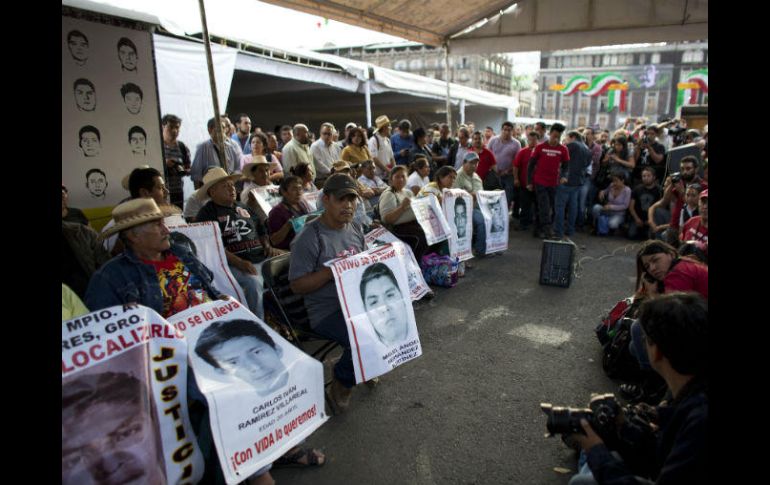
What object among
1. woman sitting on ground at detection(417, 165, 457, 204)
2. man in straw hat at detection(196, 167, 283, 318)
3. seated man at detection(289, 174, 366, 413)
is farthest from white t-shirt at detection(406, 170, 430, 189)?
seated man at detection(289, 174, 366, 413)

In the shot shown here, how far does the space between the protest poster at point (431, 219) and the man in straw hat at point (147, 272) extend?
3.17 metres

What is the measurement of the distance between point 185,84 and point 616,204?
315 inches

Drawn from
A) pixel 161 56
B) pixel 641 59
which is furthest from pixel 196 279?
pixel 641 59

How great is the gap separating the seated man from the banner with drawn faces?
118 inches

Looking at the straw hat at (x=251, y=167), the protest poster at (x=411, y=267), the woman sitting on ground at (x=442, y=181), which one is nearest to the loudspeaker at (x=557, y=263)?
the woman sitting on ground at (x=442, y=181)

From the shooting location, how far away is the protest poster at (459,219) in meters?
6.25

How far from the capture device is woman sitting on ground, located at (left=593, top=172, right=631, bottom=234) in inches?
344

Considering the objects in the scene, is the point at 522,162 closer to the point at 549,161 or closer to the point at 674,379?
the point at 549,161

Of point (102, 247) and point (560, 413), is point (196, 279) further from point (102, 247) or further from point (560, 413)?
point (560, 413)

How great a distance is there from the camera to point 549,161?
8.02m

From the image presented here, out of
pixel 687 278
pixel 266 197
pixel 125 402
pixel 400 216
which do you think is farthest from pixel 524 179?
pixel 125 402

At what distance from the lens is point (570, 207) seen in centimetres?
852

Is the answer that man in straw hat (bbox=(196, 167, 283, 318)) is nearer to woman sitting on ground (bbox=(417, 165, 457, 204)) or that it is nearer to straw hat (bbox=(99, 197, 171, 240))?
straw hat (bbox=(99, 197, 171, 240))

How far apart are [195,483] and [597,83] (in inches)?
2496
